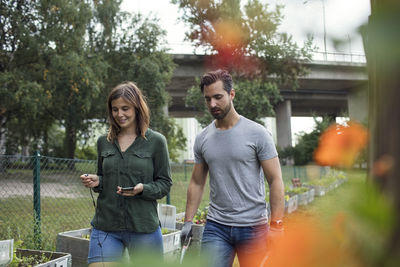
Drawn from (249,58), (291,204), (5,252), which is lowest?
(291,204)

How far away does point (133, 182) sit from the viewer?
8.65 feet

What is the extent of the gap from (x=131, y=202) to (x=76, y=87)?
14575mm

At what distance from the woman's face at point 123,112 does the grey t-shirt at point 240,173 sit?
0.62m

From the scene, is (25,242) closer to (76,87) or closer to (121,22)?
(76,87)

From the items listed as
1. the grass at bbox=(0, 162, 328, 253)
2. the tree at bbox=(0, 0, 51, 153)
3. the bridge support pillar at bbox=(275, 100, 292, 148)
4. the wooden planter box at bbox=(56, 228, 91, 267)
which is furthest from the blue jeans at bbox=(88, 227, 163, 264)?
the bridge support pillar at bbox=(275, 100, 292, 148)

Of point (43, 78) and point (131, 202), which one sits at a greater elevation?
point (43, 78)

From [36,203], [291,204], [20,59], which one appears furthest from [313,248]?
[20,59]

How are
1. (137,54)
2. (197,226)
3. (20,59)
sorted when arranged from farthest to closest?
(137,54) < (20,59) < (197,226)

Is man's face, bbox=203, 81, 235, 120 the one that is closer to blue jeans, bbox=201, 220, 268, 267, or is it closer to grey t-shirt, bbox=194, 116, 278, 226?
Result: grey t-shirt, bbox=194, 116, 278, 226

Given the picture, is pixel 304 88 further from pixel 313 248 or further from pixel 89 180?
pixel 313 248

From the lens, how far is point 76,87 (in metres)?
16.2

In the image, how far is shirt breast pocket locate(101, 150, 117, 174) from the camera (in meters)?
2.65

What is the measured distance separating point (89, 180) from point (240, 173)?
3.28 ft

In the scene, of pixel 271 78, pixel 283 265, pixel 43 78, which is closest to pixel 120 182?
pixel 283 265
